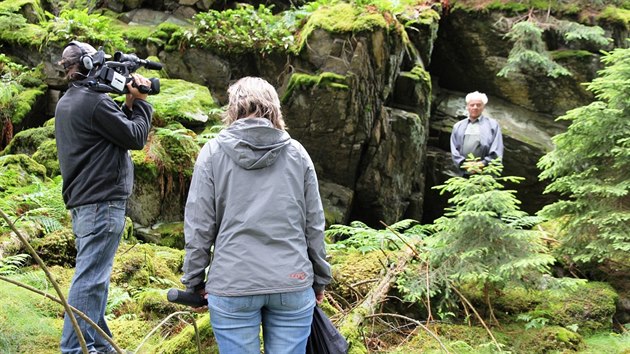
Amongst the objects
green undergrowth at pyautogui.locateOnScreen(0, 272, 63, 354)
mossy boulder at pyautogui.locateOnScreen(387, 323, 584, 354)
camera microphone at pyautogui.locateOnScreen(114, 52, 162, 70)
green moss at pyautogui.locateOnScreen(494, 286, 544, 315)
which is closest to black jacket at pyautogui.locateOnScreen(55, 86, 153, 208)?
camera microphone at pyautogui.locateOnScreen(114, 52, 162, 70)

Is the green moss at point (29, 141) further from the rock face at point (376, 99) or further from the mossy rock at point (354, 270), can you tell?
the mossy rock at point (354, 270)

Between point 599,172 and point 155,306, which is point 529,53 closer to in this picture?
point 599,172

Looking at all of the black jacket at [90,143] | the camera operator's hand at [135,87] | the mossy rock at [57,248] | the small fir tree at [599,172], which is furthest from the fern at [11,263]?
the small fir tree at [599,172]

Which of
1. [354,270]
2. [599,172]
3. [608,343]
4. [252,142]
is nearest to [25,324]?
[252,142]

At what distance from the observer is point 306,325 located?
2.83 meters

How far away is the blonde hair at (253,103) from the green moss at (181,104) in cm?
605

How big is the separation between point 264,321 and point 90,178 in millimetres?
1555

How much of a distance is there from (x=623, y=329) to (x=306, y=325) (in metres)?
4.14

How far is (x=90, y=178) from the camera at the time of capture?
11.1ft

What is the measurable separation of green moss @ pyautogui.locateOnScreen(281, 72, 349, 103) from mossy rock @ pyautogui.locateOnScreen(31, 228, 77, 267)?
6.53 m

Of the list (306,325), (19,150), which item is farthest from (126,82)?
(19,150)

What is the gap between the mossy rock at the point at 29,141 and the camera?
352 inches

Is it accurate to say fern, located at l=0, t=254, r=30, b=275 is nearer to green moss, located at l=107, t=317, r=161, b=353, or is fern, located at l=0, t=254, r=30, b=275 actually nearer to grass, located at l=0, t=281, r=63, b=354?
grass, located at l=0, t=281, r=63, b=354

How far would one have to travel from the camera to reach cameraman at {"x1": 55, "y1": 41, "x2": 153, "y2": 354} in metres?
3.37
